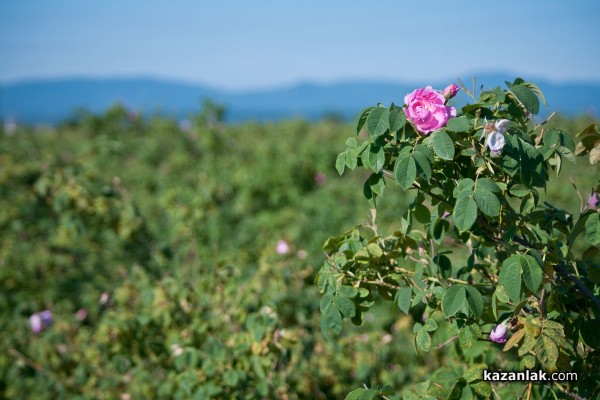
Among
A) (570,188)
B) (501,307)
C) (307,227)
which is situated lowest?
(307,227)

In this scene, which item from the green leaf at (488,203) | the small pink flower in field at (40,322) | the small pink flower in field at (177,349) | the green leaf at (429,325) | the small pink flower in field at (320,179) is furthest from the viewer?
the small pink flower in field at (320,179)

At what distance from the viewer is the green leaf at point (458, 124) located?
112 cm

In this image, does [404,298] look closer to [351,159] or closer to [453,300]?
[453,300]

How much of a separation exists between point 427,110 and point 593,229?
0.46m

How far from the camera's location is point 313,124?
10.9 meters

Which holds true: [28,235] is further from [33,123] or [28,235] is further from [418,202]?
[33,123]

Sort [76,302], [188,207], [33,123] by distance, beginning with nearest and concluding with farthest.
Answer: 1. [188,207]
2. [76,302]
3. [33,123]

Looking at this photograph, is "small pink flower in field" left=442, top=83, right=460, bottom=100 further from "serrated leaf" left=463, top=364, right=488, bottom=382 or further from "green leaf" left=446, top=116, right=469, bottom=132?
"serrated leaf" left=463, top=364, right=488, bottom=382

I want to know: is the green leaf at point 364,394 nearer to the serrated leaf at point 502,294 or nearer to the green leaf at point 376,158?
the serrated leaf at point 502,294

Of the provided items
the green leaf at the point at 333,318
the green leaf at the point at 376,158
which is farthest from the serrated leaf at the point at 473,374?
the green leaf at the point at 376,158

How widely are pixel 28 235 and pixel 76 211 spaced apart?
164 cm

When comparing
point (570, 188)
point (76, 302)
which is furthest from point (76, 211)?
point (570, 188)

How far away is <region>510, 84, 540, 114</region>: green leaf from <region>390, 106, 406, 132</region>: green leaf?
26 cm

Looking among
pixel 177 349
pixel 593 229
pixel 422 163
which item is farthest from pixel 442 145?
pixel 177 349
